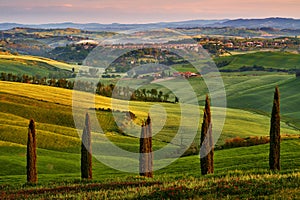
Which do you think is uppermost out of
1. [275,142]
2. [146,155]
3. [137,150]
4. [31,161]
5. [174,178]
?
[275,142]

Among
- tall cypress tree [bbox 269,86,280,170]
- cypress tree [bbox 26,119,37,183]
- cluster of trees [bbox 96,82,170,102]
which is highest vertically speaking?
tall cypress tree [bbox 269,86,280,170]

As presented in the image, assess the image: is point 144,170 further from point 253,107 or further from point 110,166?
point 253,107

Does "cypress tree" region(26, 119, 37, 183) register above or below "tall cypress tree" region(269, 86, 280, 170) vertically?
below

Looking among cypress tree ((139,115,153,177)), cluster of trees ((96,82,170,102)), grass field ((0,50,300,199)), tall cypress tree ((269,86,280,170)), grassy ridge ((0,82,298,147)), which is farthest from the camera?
cluster of trees ((96,82,170,102))

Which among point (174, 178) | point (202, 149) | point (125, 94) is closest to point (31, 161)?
point (174, 178)

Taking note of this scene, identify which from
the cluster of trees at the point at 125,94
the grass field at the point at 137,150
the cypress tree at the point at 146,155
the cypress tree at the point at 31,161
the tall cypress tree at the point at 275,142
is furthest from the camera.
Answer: the cluster of trees at the point at 125,94

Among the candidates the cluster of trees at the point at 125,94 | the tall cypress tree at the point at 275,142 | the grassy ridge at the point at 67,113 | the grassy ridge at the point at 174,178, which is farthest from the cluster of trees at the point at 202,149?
the cluster of trees at the point at 125,94

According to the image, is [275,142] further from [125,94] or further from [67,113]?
[125,94]

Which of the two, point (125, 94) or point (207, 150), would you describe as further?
point (125, 94)

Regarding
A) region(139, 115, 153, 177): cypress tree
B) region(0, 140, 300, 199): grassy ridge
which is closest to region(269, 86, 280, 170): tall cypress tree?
region(0, 140, 300, 199): grassy ridge

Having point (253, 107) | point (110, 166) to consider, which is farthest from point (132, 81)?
point (110, 166)

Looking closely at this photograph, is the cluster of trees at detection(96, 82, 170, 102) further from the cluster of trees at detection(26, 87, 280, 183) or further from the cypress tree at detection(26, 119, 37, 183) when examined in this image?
the cluster of trees at detection(26, 87, 280, 183)

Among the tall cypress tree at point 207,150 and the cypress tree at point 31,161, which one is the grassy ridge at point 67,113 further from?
the cypress tree at point 31,161

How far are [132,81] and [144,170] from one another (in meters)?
150
